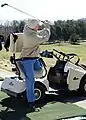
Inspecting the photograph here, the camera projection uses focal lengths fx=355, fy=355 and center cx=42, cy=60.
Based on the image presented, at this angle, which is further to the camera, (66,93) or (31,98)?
(66,93)

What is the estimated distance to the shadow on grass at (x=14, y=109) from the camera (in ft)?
21.0

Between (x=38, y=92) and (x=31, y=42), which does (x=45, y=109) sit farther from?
(x=31, y=42)

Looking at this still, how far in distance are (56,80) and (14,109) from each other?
1.79 m

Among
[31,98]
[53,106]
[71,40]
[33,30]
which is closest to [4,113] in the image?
[31,98]

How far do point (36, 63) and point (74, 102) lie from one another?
3.89ft

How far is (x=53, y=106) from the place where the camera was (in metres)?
7.25

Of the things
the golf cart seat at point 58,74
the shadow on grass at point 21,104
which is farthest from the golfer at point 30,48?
the golf cart seat at point 58,74

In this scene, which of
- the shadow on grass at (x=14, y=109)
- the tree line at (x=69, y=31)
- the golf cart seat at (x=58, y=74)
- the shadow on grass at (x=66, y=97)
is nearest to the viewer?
the shadow on grass at (x=14, y=109)

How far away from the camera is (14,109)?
6.95m

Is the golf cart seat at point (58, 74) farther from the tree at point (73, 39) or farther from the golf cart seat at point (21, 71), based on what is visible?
the tree at point (73, 39)

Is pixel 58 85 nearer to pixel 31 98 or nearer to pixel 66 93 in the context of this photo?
pixel 66 93

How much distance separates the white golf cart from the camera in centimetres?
750

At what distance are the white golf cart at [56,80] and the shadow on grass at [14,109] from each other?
173 millimetres

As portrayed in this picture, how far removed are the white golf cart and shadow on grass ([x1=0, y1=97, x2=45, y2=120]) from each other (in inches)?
6.8
